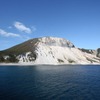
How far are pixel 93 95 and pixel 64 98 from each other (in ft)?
32.5

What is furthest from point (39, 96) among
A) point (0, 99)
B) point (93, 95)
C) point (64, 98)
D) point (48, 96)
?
point (93, 95)

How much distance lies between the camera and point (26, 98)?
5134 cm

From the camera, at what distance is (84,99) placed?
51.3 metres

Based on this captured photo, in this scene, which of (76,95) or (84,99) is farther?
(76,95)

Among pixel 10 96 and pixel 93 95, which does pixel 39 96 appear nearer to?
pixel 10 96

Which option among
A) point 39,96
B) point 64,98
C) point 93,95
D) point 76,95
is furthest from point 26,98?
point 93,95

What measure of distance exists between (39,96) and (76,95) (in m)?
11.3

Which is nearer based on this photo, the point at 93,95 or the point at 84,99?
the point at 84,99

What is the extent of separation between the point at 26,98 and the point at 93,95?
20259 millimetres

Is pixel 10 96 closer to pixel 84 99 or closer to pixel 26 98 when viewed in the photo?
pixel 26 98

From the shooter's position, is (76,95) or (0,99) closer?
(0,99)

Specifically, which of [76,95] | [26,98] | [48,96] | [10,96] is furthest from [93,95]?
[10,96]

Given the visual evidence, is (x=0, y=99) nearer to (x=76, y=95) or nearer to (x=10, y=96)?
(x=10, y=96)

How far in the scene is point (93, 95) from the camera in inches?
2218
